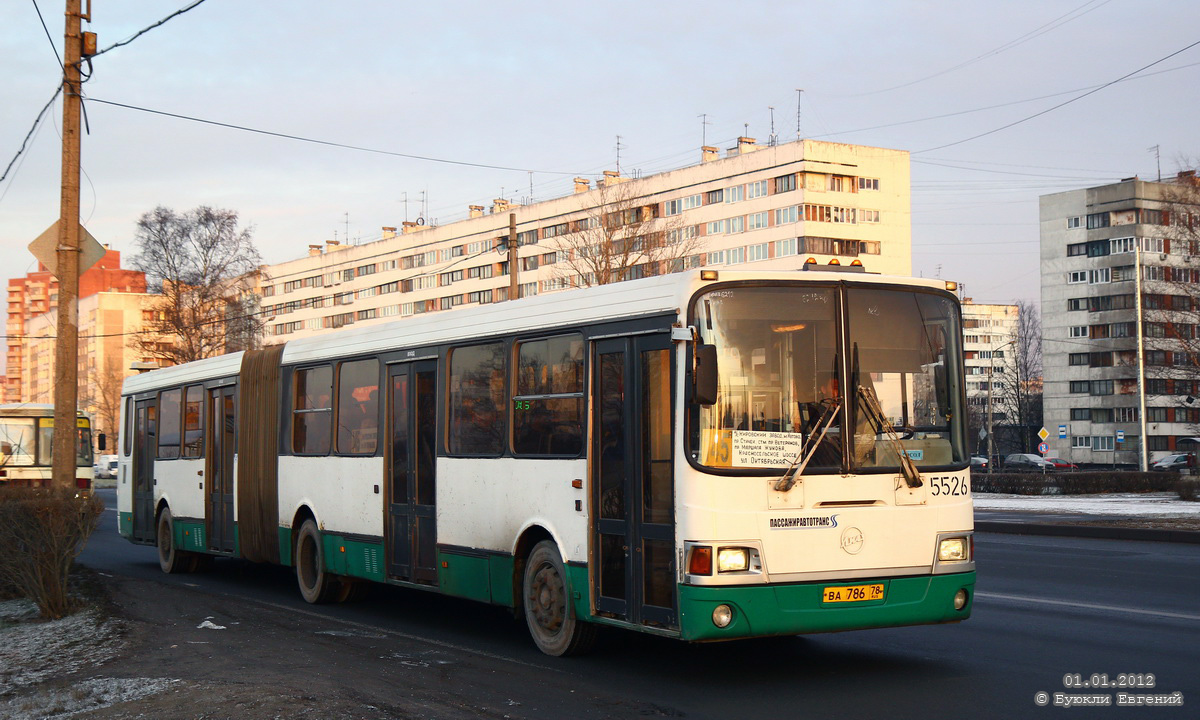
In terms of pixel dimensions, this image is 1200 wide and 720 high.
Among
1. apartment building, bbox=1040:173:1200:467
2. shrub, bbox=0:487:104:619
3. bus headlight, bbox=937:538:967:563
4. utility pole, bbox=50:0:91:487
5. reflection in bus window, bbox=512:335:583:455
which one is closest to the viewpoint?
bus headlight, bbox=937:538:967:563

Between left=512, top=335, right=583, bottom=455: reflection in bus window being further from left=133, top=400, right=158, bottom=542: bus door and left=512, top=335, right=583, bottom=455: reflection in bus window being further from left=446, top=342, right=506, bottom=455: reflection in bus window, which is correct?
left=133, top=400, right=158, bottom=542: bus door

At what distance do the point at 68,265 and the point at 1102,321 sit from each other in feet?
343

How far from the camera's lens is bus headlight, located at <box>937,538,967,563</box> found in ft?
29.8

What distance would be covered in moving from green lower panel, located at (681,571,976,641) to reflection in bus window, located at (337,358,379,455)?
549 cm

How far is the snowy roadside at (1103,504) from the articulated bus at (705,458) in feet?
66.8

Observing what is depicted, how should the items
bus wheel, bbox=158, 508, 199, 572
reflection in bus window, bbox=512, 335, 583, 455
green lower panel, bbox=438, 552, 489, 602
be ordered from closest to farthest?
reflection in bus window, bbox=512, 335, 583, 455, green lower panel, bbox=438, 552, 489, 602, bus wheel, bbox=158, 508, 199, 572

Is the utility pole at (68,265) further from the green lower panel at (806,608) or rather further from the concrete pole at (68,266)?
the green lower panel at (806,608)

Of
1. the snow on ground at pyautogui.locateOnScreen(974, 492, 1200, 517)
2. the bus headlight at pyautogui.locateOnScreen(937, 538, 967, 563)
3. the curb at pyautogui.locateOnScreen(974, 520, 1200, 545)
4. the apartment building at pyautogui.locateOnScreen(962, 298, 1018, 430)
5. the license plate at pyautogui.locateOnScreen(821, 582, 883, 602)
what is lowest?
the snow on ground at pyautogui.locateOnScreen(974, 492, 1200, 517)

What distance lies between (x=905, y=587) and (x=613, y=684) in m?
2.09

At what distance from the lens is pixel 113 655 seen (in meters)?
9.94

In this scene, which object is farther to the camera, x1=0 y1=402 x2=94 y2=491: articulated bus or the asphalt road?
x1=0 y1=402 x2=94 y2=491: articulated bus

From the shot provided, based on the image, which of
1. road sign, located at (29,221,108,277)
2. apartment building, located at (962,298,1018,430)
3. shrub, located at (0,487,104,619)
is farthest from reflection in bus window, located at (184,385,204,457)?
apartment building, located at (962,298,1018,430)

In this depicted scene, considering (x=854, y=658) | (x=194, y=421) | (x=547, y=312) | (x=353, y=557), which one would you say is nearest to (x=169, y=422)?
(x=194, y=421)

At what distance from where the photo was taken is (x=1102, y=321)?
355 feet
